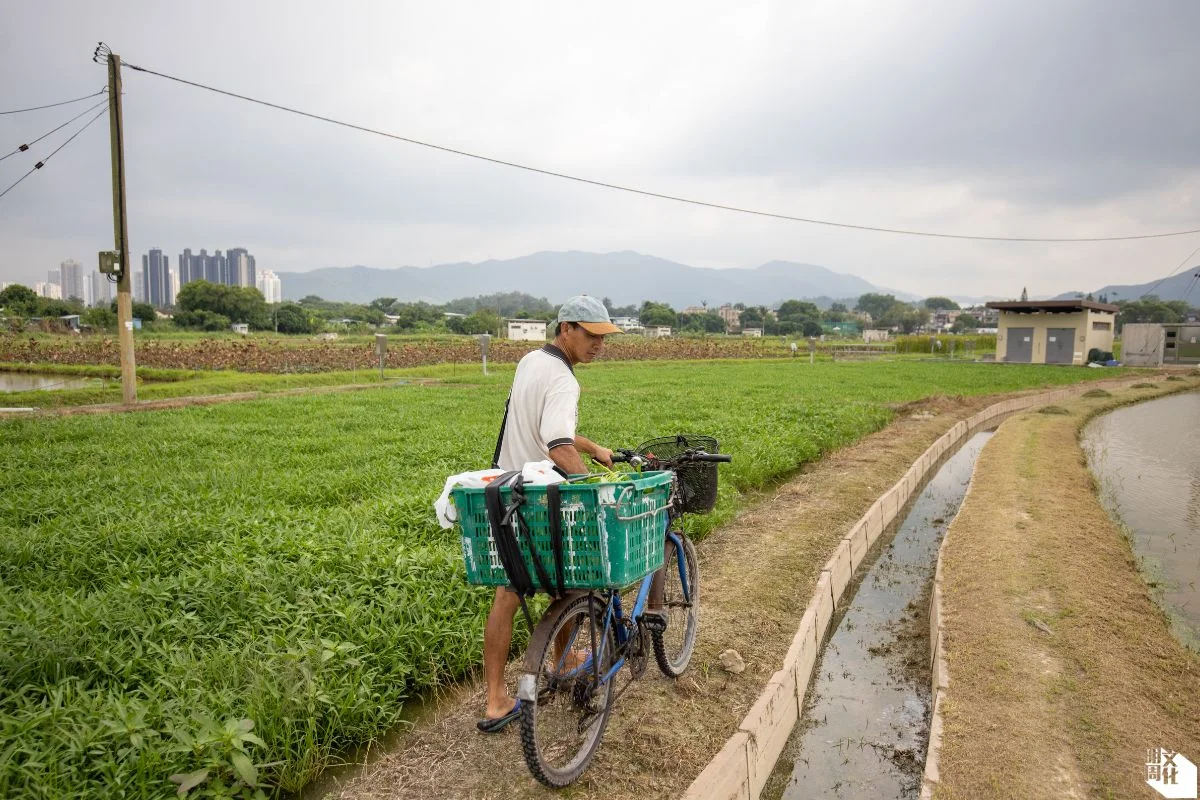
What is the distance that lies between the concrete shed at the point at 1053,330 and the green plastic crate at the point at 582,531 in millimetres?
41022

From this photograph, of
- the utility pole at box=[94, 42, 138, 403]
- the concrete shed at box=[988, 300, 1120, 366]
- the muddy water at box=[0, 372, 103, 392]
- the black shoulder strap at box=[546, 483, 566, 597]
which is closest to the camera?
the black shoulder strap at box=[546, 483, 566, 597]

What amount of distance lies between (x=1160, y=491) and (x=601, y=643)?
405 inches

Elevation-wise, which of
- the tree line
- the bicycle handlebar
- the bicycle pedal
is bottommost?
the bicycle pedal

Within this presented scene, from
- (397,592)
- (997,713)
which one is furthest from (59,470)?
(997,713)

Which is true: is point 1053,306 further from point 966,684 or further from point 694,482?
point 694,482

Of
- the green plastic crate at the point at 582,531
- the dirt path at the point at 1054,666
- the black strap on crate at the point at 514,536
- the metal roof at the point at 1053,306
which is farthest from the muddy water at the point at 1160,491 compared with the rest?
the metal roof at the point at 1053,306

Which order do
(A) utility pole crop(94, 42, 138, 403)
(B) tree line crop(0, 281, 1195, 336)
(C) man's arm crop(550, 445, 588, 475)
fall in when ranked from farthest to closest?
(B) tree line crop(0, 281, 1195, 336) → (A) utility pole crop(94, 42, 138, 403) → (C) man's arm crop(550, 445, 588, 475)

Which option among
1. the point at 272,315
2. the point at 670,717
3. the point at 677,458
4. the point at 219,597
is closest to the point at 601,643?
the point at 670,717

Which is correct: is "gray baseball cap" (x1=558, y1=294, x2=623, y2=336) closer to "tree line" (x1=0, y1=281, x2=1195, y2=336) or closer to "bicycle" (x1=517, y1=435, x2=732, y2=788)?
"bicycle" (x1=517, y1=435, x2=732, y2=788)

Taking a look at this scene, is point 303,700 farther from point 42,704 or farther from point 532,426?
point 532,426

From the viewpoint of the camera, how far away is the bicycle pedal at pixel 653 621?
369 cm

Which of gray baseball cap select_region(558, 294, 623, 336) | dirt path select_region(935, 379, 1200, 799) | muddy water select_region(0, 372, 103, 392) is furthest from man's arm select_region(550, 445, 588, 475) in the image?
muddy water select_region(0, 372, 103, 392)

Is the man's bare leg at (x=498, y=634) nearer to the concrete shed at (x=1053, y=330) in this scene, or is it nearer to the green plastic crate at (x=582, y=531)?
the green plastic crate at (x=582, y=531)

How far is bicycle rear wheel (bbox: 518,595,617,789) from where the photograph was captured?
2754mm
